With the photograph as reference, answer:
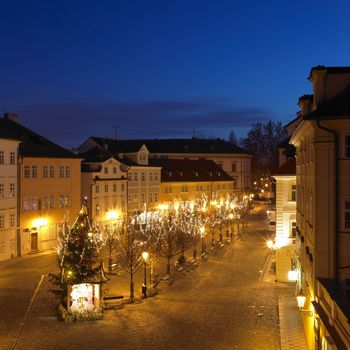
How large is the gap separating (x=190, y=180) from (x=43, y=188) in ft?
104

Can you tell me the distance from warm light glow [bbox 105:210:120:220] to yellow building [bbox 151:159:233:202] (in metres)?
12.4

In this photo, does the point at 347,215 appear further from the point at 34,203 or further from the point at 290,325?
the point at 34,203

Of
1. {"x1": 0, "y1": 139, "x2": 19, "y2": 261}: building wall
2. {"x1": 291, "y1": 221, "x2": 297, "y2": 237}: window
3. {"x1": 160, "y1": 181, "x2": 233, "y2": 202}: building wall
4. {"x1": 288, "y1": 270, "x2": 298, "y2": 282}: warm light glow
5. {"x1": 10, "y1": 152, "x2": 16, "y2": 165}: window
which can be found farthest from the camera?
{"x1": 160, "y1": 181, "x2": 233, "y2": 202}: building wall

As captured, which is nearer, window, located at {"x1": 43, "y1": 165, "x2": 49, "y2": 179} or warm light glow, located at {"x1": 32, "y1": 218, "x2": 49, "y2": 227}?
warm light glow, located at {"x1": 32, "y1": 218, "x2": 49, "y2": 227}

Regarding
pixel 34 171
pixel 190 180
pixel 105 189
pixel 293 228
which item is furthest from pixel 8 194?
pixel 190 180

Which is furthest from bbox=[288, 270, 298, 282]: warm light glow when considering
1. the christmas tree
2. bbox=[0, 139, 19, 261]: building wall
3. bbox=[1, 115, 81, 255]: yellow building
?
bbox=[0, 139, 19, 261]: building wall

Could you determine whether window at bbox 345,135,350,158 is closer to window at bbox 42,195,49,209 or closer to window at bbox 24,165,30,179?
window at bbox 24,165,30,179

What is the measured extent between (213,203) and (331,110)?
60.3 m

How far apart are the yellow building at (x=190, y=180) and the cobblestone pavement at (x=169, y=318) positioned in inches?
1404

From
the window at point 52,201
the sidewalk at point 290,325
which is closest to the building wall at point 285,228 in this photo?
the sidewalk at point 290,325

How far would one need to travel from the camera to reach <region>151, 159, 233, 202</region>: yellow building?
71.1 m

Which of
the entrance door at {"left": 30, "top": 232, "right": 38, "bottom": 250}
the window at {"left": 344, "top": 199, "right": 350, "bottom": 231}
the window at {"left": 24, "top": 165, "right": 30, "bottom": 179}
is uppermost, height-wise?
the window at {"left": 24, "top": 165, "right": 30, "bottom": 179}

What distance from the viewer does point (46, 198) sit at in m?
46.5

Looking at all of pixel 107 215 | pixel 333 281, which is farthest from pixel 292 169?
pixel 107 215
